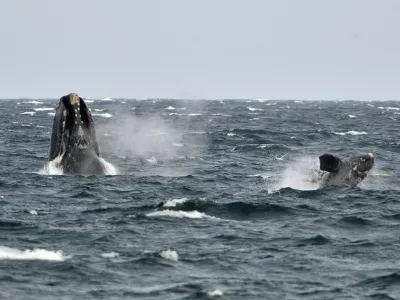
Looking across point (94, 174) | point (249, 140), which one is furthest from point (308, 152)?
point (94, 174)

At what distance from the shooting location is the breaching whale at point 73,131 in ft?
103

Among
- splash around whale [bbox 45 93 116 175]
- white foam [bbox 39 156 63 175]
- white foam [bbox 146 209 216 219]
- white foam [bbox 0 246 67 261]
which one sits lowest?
white foam [bbox 0 246 67 261]

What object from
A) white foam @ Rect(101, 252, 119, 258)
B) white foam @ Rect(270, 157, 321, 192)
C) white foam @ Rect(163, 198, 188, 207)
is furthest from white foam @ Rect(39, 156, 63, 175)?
white foam @ Rect(101, 252, 119, 258)

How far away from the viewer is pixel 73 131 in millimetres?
31453

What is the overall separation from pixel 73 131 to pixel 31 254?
461 inches

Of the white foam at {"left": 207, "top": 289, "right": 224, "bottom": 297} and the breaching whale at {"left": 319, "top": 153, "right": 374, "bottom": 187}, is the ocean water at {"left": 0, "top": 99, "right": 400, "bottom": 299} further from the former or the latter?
the breaching whale at {"left": 319, "top": 153, "right": 374, "bottom": 187}

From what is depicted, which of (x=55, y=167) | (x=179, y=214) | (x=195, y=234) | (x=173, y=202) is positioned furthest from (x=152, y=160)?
(x=195, y=234)

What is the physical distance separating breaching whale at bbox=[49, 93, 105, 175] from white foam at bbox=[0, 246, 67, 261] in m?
11.1

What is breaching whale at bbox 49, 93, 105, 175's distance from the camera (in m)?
31.4

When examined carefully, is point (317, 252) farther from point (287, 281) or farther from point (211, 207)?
point (211, 207)

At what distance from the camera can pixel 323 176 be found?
34031 millimetres

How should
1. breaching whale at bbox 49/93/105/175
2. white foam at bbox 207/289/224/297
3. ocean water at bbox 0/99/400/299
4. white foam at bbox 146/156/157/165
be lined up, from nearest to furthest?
white foam at bbox 207/289/224/297, ocean water at bbox 0/99/400/299, breaching whale at bbox 49/93/105/175, white foam at bbox 146/156/157/165

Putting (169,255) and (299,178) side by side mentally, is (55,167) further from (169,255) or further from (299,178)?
(169,255)

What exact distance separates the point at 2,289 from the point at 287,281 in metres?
6.26
